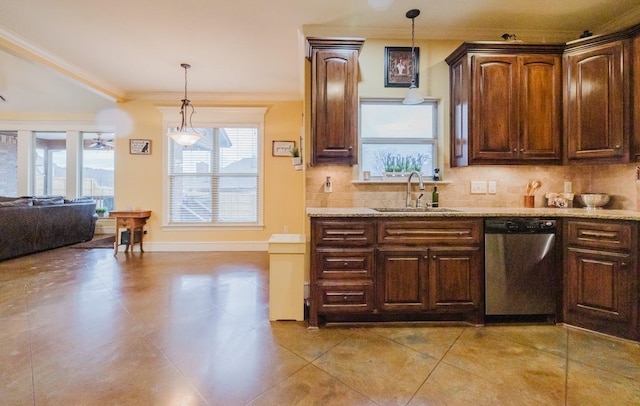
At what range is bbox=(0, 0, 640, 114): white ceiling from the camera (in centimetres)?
258

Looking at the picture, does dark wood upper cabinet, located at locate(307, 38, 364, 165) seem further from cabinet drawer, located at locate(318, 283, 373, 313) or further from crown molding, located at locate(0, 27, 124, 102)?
crown molding, located at locate(0, 27, 124, 102)

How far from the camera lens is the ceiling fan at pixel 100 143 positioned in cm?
644

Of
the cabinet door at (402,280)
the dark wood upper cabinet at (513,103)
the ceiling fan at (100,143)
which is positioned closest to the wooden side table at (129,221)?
the ceiling fan at (100,143)

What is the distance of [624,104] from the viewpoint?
229 centimetres

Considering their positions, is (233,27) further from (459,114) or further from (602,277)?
(602,277)

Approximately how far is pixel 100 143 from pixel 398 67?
22.1 ft

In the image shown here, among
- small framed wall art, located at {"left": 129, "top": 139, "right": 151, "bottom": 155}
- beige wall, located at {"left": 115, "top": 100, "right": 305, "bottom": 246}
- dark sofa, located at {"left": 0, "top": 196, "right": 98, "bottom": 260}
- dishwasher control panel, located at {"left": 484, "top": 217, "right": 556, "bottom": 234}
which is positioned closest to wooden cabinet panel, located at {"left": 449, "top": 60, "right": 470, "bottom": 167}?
dishwasher control panel, located at {"left": 484, "top": 217, "right": 556, "bottom": 234}

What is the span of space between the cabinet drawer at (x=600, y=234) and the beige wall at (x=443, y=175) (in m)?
0.66

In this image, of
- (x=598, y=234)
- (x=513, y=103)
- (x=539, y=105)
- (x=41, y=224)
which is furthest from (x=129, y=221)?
(x=598, y=234)

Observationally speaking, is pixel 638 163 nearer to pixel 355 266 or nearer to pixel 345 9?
pixel 355 266

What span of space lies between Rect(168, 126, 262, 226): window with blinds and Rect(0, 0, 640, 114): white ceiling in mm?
1174

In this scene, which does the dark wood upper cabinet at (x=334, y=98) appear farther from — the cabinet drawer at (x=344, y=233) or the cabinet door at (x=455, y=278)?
the cabinet door at (x=455, y=278)

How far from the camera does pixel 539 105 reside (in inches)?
100

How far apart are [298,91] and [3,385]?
4.58 m
